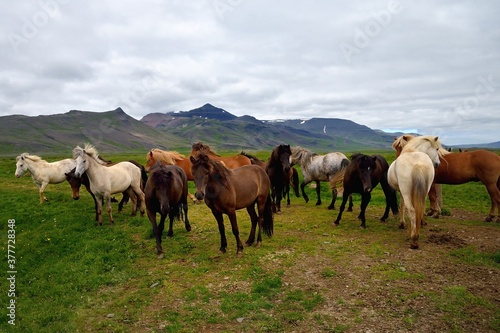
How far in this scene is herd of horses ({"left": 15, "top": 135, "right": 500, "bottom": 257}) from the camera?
797 centimetres

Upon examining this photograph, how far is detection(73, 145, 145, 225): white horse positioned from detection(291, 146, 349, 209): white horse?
26.1 feet

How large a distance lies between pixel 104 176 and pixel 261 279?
781 centimetres

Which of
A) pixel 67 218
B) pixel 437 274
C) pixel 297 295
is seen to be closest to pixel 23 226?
pixel 67 218

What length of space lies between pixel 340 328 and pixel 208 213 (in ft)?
29.3

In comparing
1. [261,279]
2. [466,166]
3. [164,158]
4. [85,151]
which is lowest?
[261,279]

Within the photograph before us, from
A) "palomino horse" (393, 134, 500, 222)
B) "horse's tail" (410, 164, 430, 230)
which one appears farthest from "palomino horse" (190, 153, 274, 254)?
"palomino horse" (393, 134, 500, 222)

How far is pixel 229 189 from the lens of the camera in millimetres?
7793

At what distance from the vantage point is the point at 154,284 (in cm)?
694

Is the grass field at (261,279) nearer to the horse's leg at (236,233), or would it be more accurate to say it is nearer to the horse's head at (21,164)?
the horse's leg at (236,233)

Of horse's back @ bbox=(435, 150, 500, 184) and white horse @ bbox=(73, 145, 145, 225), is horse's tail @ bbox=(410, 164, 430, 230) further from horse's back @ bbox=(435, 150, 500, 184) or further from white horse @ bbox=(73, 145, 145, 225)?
white horse @ bbox=(73, 145, 145, 225)

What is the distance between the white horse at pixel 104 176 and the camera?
1103 cm

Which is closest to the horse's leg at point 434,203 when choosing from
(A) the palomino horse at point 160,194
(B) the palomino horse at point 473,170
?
(B) the palomino horse at point 473,170

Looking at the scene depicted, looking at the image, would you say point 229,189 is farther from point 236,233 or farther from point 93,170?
point 93,170

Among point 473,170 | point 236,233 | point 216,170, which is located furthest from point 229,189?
point 473,170
